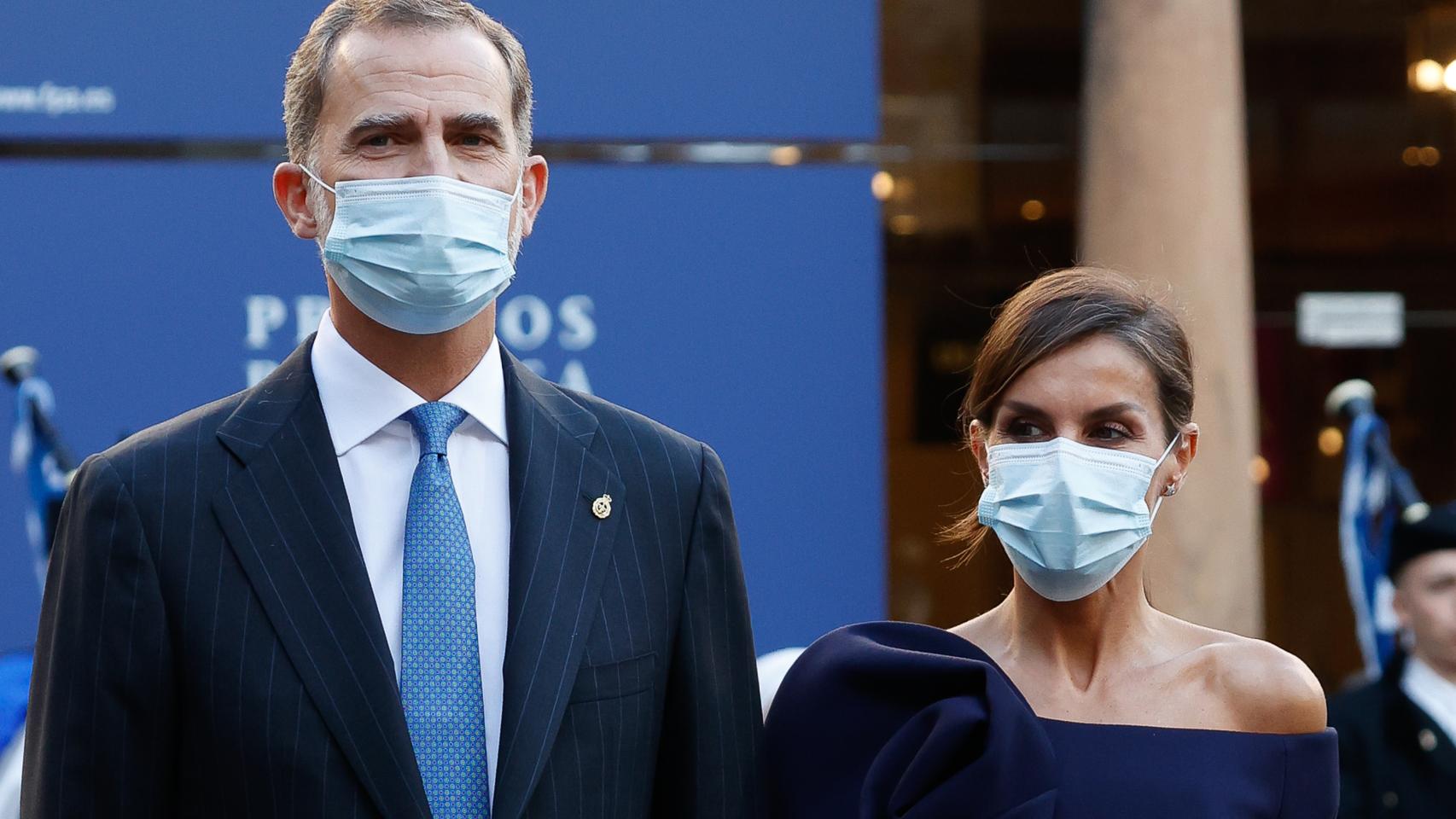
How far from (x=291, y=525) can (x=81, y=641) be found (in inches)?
12.4

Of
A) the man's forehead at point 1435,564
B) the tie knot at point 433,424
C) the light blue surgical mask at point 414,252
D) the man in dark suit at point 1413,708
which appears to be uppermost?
the light blue surgical mask at point 414,252

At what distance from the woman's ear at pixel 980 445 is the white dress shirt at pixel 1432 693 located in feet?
8.96

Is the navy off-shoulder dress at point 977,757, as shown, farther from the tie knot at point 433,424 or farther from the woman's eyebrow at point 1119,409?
the tie knot at point 433,424

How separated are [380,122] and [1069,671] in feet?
4.99

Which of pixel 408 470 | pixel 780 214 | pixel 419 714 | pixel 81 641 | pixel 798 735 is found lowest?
pixel 798 735

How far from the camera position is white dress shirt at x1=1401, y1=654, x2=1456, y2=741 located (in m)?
5.00

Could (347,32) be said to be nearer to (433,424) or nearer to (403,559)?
(433,424)

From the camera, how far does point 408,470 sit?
2375mm

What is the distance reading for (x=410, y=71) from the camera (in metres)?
2.40

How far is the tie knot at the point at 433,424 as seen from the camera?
2357 millimetres

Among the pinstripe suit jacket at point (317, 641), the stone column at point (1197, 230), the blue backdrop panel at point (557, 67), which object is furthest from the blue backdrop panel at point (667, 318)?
the pinstripe suit jacket at point (317, 641)

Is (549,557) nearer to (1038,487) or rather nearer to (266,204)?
(1038,487)

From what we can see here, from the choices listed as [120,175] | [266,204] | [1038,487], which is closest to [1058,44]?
[266,204]

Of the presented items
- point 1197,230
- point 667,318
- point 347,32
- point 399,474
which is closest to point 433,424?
A: point 399,474
